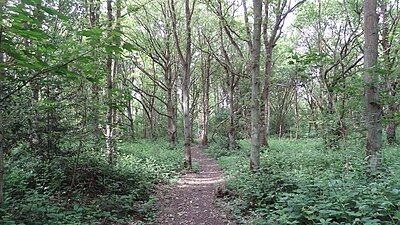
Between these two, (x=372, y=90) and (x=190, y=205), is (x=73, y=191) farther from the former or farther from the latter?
(x=372, y=90)

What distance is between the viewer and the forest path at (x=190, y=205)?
5.53 m

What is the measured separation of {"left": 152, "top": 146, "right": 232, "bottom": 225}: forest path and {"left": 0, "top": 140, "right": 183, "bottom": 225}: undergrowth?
1.45 feet

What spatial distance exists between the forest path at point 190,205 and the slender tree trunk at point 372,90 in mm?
3531

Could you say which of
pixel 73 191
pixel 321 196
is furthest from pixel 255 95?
pixel 73 191

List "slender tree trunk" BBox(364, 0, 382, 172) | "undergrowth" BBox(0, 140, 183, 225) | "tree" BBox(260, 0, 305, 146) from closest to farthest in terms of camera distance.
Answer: "undergrowth" BBox(0, 140, 183, 225)
"slender tree trunk" BBox(364, 0, 382, 172)
"tree" BBox(260, 0, 305, 146)

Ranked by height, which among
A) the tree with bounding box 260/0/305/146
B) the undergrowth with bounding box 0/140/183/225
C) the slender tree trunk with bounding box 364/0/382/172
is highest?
the tree with bounding box 260/0/305/146

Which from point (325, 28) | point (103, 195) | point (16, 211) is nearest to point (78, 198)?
point (103, 195)

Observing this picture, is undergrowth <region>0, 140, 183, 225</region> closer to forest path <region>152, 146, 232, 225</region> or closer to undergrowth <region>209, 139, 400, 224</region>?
forest path <region>152, 146, 232, 225</region>

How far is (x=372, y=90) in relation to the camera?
203 inches

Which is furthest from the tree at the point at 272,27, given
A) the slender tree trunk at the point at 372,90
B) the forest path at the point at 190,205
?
the forest path at the point at 190,205

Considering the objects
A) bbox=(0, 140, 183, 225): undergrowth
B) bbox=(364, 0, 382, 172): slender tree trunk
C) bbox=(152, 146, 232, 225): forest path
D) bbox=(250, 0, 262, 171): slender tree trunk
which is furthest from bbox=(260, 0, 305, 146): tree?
bbox=(0, 140, 183, 225): undergrowth

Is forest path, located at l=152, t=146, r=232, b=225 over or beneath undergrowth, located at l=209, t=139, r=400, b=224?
beneath

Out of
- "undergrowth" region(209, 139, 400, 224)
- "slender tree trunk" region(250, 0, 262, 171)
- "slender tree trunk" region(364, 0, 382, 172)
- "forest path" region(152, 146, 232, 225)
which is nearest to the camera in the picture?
"undergrowth" region(209, 139, 400, 224)

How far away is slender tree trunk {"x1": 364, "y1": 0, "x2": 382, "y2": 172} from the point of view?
16.8ft
